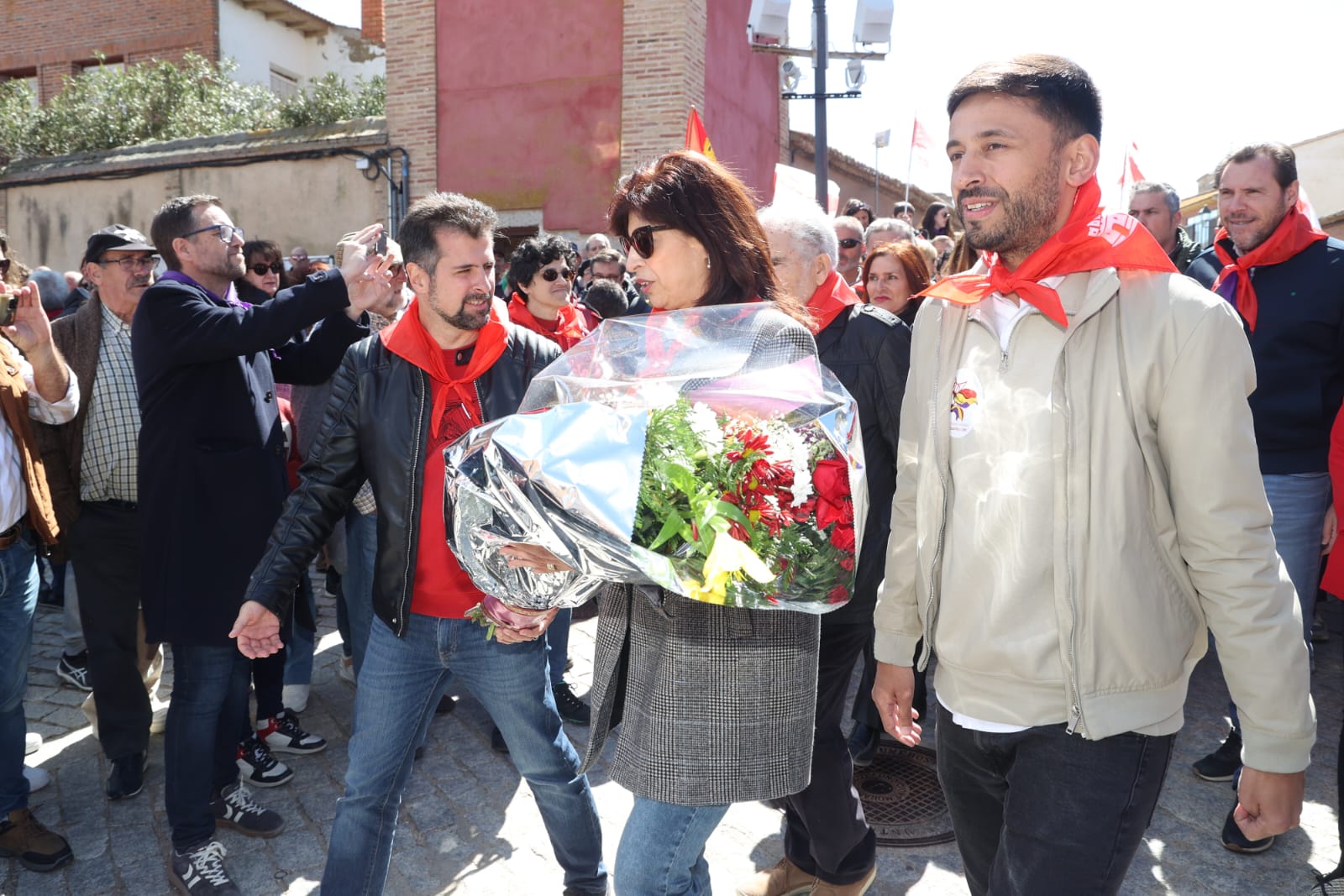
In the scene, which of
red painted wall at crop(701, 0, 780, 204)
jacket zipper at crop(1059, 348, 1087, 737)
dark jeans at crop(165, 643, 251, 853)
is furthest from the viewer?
red painted wall at crop(701, 0, 780, 204)

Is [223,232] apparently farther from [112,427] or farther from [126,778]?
[126,778]

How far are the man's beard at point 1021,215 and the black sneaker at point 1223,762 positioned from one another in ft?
10.0

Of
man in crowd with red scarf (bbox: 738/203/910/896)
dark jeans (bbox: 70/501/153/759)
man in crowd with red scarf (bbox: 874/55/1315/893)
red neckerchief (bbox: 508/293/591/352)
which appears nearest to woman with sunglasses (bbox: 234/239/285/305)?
red neckerchief (bbox: 508/293/591/352)

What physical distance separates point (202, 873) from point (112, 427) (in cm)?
185

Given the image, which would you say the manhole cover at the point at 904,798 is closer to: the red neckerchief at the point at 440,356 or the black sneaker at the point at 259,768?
the red neckerchief at the point at 440,356

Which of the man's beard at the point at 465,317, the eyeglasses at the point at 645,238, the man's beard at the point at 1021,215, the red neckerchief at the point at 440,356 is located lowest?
the red neckerchief at the point at 440,356

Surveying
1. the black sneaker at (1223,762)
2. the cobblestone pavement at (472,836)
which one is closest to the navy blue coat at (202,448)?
the cobblestone pavement at (472,836)

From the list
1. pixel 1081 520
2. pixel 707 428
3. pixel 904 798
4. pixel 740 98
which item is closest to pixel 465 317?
pixel 707 428

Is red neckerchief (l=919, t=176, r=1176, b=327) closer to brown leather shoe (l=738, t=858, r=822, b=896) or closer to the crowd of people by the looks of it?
the crowd of people

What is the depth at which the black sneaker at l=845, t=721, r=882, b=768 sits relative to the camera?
438 cm

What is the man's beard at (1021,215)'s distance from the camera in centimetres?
205

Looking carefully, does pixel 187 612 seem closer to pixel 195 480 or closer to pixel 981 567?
pixel 195 480

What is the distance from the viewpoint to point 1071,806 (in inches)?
75.8

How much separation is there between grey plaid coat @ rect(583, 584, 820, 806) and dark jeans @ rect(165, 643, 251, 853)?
6.36 ft
